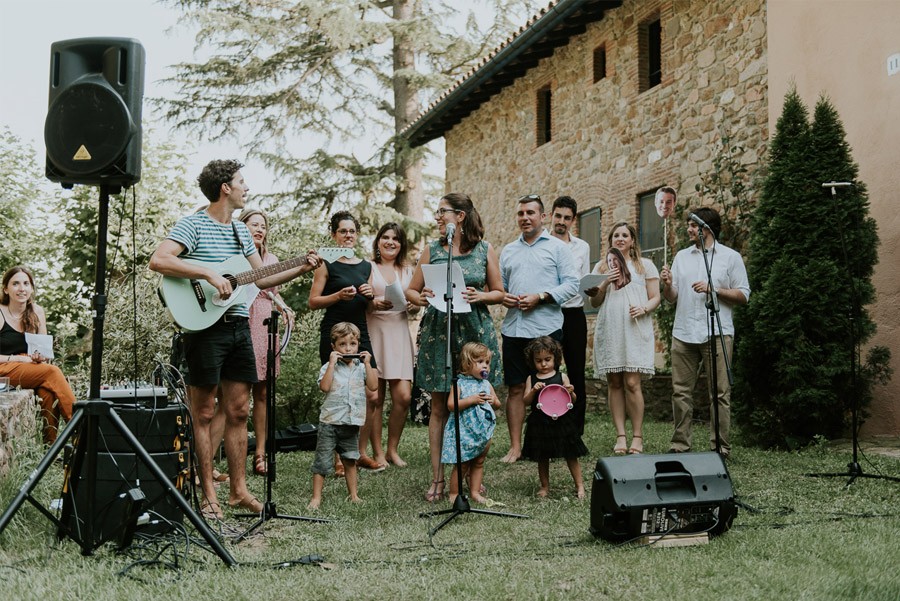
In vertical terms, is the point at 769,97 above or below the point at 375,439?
above

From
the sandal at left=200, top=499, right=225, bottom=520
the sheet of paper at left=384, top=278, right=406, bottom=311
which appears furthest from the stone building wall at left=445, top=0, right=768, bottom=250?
the sandal at left=200, top=499, right=225, bottom=520

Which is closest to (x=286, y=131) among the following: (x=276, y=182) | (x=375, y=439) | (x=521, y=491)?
(x=276, y=182)

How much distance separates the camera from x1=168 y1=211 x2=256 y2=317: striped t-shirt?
473 cm

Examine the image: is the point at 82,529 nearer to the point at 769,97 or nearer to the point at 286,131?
the point at 769,97

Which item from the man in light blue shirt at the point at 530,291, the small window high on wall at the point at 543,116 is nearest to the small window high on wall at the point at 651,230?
the small window high on wall at the point at 543,116

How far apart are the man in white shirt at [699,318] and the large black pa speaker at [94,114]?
3943mm

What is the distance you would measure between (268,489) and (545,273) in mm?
2338

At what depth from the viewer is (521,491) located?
17.8ft

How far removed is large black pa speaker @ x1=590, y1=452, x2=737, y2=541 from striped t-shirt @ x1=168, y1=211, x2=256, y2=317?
2.20 meters

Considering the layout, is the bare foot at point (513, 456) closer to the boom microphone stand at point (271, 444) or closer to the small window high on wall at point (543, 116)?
the boom microphone stand at point (271, 444)

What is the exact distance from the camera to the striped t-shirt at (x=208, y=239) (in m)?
4.73

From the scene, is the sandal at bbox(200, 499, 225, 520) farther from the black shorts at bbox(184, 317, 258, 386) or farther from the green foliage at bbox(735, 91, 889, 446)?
the green foliage at bbox(735, 91, 889, 446)

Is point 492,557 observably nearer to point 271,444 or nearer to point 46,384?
point 271,444

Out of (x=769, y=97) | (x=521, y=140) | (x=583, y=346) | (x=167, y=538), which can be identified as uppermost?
(x=521, y=140)
